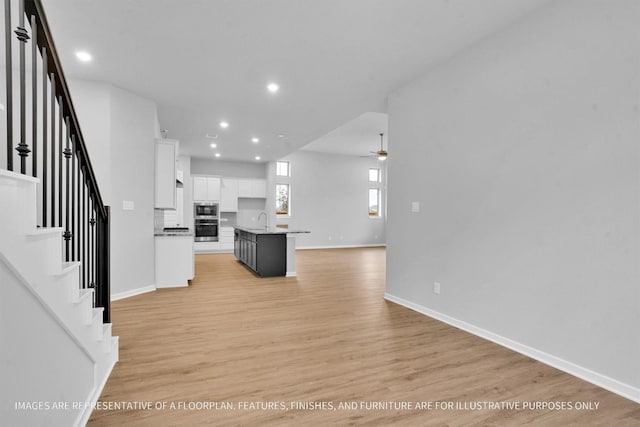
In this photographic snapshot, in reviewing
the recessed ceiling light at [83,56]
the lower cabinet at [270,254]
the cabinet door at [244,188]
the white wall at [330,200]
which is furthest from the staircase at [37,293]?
the white wall at [330,200]

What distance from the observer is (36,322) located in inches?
55.2

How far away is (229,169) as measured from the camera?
10.7 meters

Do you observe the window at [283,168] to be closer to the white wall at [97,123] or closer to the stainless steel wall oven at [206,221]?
the stainless steel wall oven at [206,221]

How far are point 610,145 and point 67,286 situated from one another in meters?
3.54

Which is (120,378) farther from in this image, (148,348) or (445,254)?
(445,254)

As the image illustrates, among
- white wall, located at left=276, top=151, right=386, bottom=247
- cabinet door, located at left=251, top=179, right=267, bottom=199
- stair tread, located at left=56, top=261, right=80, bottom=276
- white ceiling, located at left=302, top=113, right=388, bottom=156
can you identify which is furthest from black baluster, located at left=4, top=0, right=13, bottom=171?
cabinet door, located at left=251, top=179, right=267, bottom=199

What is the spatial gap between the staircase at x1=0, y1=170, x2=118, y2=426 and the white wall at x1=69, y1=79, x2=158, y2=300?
306cm

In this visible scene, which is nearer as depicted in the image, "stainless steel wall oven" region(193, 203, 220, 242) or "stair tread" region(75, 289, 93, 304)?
"stair tread" region(75, 289, 93, 304)

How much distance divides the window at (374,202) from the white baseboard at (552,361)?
8.60m

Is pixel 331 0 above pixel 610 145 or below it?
above

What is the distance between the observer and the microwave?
9.80 meters

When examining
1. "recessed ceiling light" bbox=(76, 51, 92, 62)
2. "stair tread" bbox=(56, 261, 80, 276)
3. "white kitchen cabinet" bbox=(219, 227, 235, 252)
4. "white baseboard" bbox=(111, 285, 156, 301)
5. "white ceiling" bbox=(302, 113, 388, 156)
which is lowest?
"white baseboard" bbox=(111, 285, 156, 301)

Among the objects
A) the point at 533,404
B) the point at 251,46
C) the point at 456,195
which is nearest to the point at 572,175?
the point at 456,195

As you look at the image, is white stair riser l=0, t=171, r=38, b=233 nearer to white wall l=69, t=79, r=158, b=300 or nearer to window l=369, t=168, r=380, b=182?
white wall l=69, t=79, r=158, b=300
